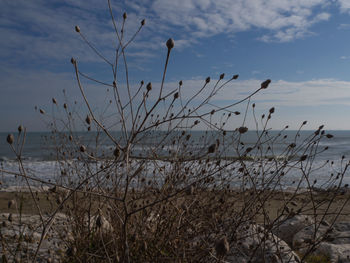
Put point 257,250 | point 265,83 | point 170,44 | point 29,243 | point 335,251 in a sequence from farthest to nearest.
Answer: point 335,251, point 29,243, point 257,250, point 265,83, point 170,44

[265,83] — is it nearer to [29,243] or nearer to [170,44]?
[170,44]

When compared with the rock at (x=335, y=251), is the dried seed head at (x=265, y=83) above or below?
above

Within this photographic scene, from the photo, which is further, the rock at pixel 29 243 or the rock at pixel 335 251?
the rock at pixel 335 251

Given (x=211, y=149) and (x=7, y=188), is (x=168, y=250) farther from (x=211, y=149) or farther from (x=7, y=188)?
(x=7, y=188)

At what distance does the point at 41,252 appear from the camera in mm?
2779

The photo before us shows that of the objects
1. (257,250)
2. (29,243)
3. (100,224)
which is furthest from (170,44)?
(29,243)

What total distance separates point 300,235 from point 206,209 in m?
1.89

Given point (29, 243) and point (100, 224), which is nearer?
point (100, 224)

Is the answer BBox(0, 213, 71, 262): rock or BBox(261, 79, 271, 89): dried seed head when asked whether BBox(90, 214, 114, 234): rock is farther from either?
BBox(261, 79, 271, 89): dried seed head

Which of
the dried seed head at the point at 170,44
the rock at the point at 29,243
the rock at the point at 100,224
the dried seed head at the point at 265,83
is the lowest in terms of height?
the rock at the point at 29,243

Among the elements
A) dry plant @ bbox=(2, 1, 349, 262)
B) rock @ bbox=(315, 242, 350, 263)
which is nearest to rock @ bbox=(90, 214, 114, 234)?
dry plant @ bbox=(2, 1, 349, 262)

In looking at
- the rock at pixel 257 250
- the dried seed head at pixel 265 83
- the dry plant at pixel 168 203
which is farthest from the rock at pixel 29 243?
the dried seed head at pixel 265 83

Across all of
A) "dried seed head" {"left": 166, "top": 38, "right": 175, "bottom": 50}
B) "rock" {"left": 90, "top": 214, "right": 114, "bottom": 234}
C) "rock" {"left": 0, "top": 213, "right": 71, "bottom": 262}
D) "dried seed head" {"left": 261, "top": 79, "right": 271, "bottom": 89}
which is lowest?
→ "rock" {"left": 0, "top": 213, "right": 71, "bottom": 262}

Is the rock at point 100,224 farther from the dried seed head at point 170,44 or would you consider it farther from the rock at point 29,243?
the dried seed head at point 170,44
